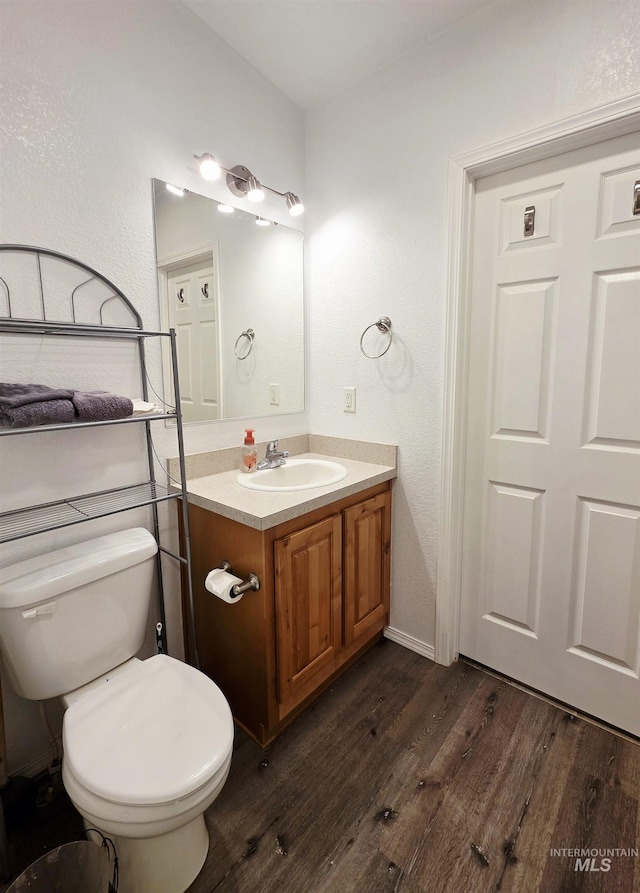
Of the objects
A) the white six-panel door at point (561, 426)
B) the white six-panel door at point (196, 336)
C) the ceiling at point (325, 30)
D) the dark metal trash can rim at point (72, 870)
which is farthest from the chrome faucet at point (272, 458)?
the ceiling at point (325, 30)

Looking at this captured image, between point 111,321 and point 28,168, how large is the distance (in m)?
0.44

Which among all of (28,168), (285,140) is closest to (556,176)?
(285,140)

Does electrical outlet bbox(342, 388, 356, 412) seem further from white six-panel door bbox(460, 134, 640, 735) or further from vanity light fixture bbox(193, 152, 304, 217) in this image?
vanity light fixture bbox(193, 152, 304, 217)

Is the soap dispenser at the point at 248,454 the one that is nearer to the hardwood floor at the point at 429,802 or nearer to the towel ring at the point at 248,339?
the towel ring at the point at 248,339

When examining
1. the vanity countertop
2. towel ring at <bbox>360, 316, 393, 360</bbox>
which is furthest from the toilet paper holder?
towel ring at <bbox>360, 316, 393, 360</bbox>

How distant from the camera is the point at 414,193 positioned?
1.72 meters

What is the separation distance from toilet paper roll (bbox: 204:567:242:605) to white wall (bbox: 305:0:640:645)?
2.86 ft

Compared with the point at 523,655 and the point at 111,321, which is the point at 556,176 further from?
the point at 523,655

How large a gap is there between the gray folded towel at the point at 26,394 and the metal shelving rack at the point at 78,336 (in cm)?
7

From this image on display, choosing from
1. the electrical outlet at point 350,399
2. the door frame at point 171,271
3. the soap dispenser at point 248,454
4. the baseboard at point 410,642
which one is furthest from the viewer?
the electrical outlet at point 350,399

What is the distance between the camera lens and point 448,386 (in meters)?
1.70

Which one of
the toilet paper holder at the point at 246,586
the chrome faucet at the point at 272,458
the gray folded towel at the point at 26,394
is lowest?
the toilet paper holder at the point at 246,586

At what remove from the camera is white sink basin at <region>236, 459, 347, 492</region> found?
182 centimetres

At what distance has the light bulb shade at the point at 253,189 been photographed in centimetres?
173
